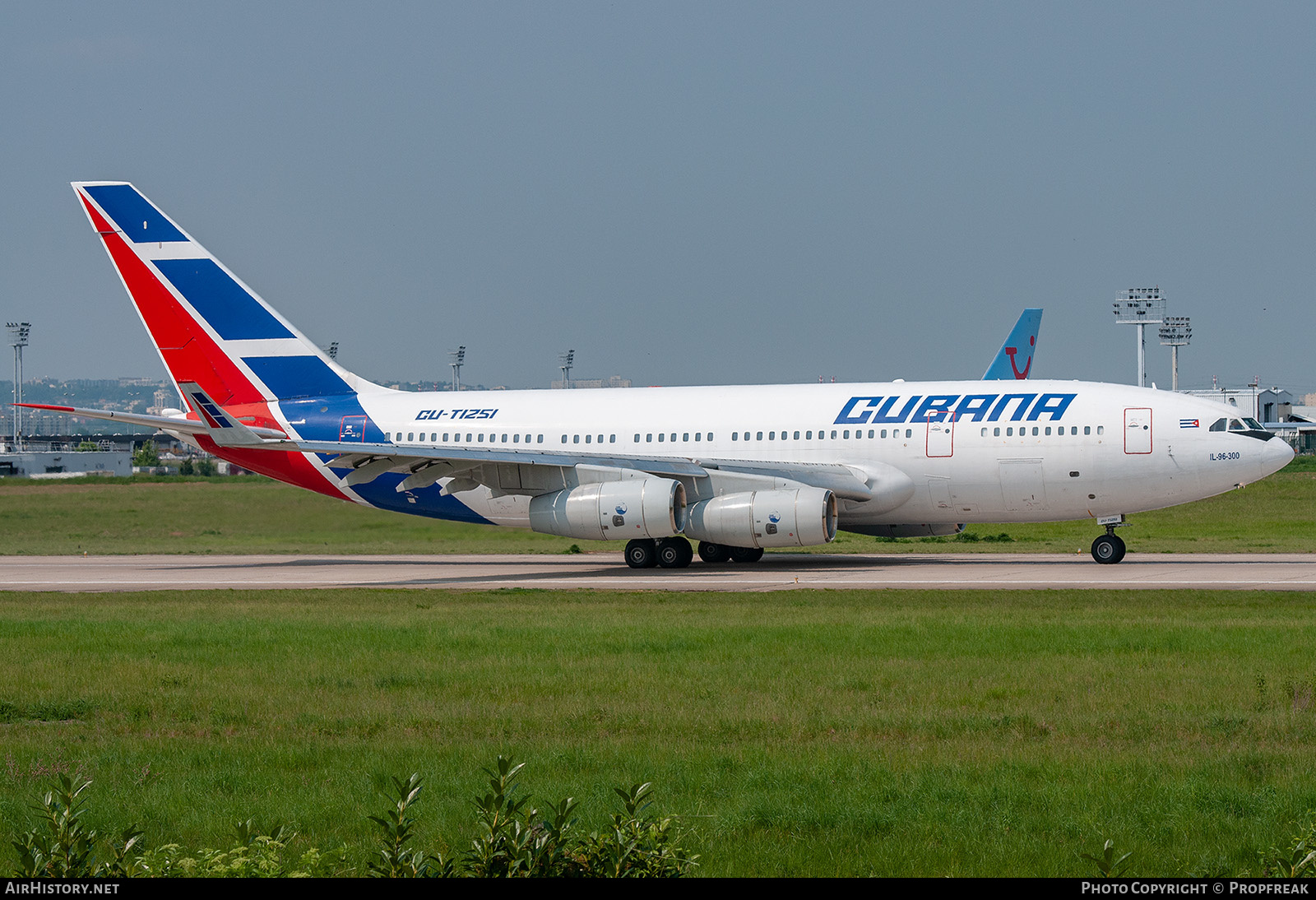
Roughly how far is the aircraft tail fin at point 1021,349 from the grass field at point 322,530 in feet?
27.2

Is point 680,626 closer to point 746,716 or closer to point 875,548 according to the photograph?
point 746,716

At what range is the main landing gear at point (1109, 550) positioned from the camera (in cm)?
2856

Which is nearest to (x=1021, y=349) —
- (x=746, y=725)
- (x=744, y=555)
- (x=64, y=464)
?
(x=744, y=555)

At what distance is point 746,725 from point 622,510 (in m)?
17.8

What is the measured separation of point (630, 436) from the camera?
31375mm

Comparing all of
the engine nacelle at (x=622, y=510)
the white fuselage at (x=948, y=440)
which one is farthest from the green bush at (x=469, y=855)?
the white fuselage at (x=948, y=440)

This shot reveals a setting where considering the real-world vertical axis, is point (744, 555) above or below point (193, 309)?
below

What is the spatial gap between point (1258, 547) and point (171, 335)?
27684mm

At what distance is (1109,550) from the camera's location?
2869 centimetres

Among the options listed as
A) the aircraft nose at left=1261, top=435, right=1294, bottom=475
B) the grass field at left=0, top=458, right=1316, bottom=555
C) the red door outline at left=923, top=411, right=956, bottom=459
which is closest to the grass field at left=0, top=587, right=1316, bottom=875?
the aircraft nose at left=1261, top=435, right=1294, bottom=475

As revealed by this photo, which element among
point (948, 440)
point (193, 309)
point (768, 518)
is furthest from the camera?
point (193, 309)

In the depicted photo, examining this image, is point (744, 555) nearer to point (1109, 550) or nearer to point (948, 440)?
point (948, 440)

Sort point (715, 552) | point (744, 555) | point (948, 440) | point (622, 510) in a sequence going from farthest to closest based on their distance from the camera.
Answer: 1. point (715, 552)
2. point (744, 555)
3. point (948, 440)
4. point (622, 510)
